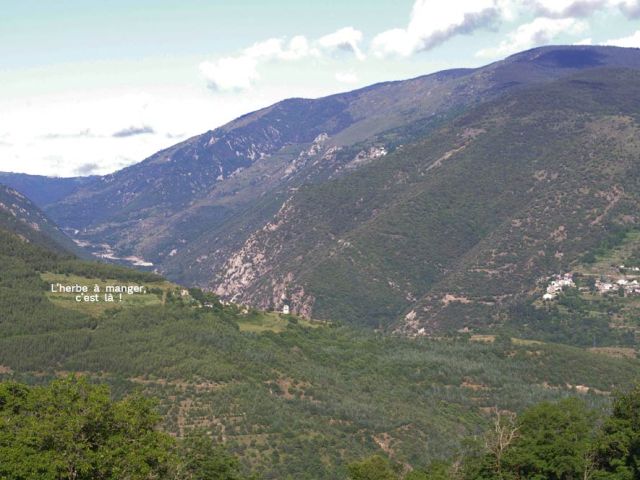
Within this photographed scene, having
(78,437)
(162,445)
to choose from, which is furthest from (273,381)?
(78,437)

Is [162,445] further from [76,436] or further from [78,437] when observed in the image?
[76,436]

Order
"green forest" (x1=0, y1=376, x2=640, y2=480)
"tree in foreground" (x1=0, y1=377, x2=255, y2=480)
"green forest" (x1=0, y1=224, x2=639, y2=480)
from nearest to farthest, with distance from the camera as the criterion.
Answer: "tree in foreground" (x1=0, y1=377, x2=255, y2=480)
"green forest" (x1=0, y1=376, x2=640, y2=480)
"green forest" (x1=0, y1=224, x2=639, y2=480)

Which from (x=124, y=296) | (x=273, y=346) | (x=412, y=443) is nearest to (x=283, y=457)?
(x=412, y=443)

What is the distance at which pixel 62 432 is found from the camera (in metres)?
59.0

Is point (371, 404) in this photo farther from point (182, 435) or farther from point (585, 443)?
point (585, 443)

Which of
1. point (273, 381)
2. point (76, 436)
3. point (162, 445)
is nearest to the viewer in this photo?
point (76, 436)

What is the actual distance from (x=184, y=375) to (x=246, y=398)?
47.2 ft

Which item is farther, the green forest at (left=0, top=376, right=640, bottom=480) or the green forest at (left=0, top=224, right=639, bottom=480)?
the green forest at (left=0, top=224, right=639, bottom=480)

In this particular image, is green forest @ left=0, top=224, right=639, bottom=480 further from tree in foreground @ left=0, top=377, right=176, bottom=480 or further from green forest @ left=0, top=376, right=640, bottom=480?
tree in foreground @ left=0, top=377, right=176, bottom=480

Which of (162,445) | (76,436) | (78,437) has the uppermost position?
(76,436)

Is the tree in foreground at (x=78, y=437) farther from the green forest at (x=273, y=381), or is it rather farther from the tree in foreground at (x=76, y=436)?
the green forest at (x=273, y=381)

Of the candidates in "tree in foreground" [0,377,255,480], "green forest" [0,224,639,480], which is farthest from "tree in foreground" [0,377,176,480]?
"green forest" [0,224,639,480]

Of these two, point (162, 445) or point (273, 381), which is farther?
point (273, 381)

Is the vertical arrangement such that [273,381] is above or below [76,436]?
below
